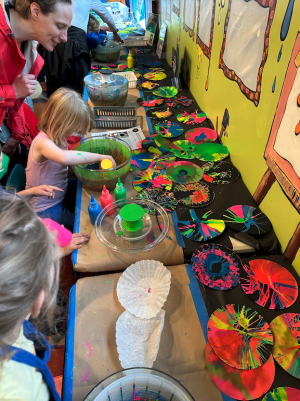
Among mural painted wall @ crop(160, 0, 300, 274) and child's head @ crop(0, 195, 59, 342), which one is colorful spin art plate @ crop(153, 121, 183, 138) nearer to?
mural painted wall @ crop(160, 0, 300, 274)

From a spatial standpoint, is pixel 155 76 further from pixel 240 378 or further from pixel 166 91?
pixel 240 378

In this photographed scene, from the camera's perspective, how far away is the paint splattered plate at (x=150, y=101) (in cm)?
185

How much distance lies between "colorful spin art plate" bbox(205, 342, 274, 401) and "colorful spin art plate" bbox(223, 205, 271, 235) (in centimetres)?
45

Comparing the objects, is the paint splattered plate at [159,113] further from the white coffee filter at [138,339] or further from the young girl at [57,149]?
the white coffee filter at [138,339]

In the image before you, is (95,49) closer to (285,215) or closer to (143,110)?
(143,110)

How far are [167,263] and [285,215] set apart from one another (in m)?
0.47

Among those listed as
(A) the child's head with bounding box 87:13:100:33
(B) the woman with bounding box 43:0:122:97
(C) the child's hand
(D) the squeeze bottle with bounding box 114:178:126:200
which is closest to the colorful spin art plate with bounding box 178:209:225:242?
(D) the squeeze bottle with bounding box 114:178:126:200

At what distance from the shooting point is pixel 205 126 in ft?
5.30

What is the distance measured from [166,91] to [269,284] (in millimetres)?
1649

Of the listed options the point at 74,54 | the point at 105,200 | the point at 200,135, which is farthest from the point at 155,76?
the point at 105,200

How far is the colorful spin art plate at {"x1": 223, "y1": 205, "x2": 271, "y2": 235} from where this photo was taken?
1.00 m

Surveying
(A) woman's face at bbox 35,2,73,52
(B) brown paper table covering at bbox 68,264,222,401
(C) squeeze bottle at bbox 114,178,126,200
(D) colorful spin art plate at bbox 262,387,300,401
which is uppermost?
(A) woman's face at bbox 35,2,73,52

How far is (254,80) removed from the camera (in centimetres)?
103

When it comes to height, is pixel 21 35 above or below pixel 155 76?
above
